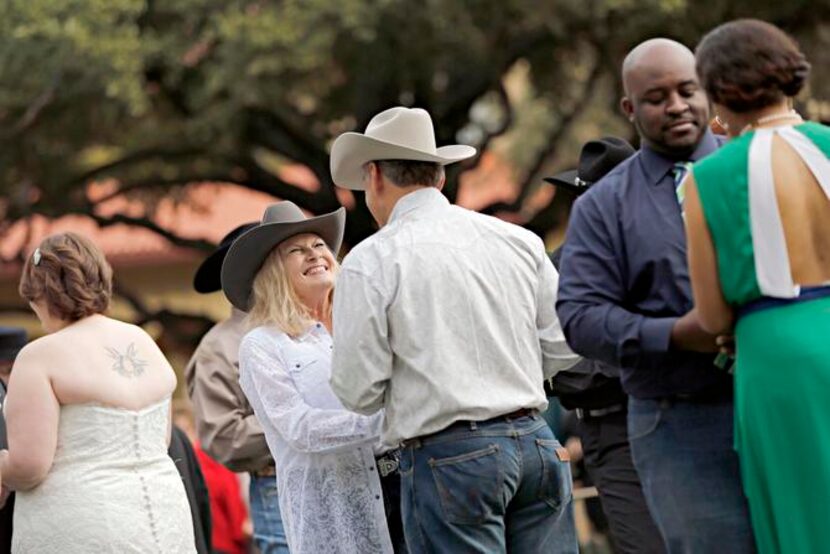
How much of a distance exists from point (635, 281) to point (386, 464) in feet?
5.23

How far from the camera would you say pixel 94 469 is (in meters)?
6.53

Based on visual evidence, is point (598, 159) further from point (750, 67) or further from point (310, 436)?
point (750, 67)

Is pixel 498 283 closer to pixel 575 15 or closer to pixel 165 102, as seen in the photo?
pixel 575 15

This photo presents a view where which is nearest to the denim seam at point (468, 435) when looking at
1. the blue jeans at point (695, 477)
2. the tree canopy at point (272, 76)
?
the blue jeans at point (695, 477)

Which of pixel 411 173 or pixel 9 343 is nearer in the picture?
pixel 411 173

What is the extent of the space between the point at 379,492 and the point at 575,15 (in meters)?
9.03

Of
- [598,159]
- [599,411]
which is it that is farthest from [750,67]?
[599,411]

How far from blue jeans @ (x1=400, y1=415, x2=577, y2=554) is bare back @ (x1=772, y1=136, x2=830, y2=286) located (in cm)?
132

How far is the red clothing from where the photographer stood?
12391 mm

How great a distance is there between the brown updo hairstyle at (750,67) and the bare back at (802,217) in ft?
0.58

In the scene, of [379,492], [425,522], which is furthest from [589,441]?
[425,522]

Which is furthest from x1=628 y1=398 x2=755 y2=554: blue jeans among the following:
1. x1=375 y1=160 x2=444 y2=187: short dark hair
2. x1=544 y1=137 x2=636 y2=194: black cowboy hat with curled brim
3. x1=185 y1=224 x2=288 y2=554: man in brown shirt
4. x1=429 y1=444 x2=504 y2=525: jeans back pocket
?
x1=185 y1=224 x2=288 y2=554: man in brown shirt

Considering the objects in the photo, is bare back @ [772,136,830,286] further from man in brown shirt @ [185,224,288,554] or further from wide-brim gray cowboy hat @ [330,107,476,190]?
man in brown shirt @ [185,224,288,554]

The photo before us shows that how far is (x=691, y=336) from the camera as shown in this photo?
16.0 ft
